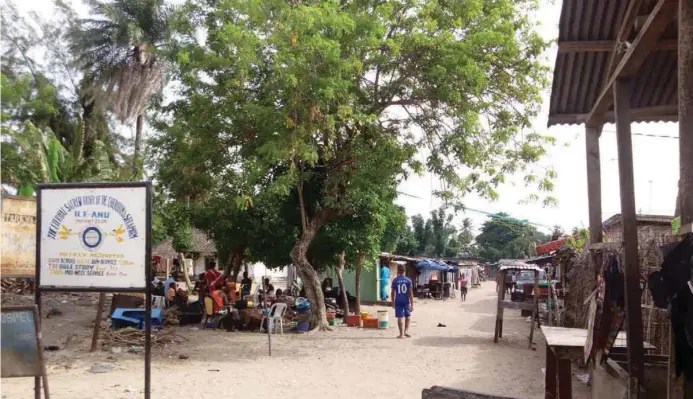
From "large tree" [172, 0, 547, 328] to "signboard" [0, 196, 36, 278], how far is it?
14.0 feet

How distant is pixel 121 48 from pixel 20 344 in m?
29.9

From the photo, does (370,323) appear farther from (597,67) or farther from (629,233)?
(629,233)

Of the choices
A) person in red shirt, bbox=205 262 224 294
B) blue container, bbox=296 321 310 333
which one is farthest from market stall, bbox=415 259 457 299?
person in red shirt, bbox=205 262 224 294

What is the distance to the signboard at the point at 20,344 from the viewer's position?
5551 mm

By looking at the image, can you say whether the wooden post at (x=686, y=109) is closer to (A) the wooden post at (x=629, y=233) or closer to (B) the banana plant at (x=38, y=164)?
(A) the wooden post at (x=629, y=233)

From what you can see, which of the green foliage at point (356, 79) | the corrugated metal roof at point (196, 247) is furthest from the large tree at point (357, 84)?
the corrugated metal roof at point (196, 247)

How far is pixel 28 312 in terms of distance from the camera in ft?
18.5

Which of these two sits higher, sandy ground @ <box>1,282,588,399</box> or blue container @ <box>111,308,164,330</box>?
blue container @ <box>111,308,164,330</box>

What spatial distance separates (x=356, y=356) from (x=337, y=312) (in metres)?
7.85

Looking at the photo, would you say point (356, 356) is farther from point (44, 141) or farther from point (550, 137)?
point (44, 141)

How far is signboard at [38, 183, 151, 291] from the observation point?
6.01 meters

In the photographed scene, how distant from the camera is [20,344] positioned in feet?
18.3

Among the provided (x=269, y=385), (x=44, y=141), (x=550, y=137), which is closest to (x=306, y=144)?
(x=269, y=385)

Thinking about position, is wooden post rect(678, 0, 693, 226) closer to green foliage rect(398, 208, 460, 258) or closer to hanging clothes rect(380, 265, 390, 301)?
hanging clothes rect(380, 265, 390, 301)
